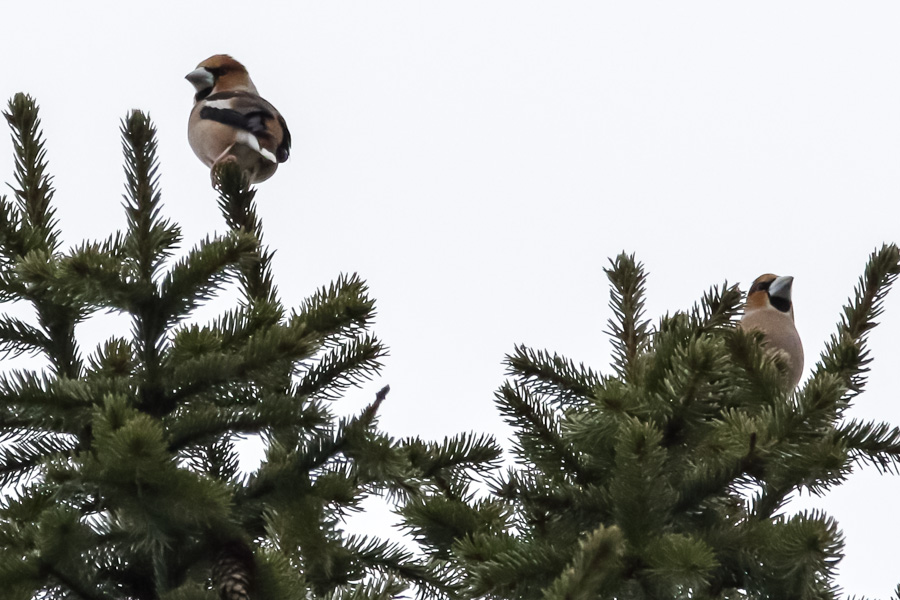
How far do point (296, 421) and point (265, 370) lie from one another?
155 millimetres

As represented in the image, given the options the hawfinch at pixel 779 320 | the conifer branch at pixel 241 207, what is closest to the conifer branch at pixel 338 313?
the conifer branch at pixel 241 207

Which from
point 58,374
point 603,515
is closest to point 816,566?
point 603,515

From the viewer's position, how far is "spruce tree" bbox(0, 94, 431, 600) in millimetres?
2359

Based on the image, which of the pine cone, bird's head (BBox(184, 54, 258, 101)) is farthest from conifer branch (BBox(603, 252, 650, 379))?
bird's head (BBox(184, 54, 258, 101))

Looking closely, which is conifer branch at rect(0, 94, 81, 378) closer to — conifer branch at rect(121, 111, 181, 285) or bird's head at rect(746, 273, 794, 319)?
conifer branch at rect(121, 111, 181, 285)

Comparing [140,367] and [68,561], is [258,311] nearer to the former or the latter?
[140,367]

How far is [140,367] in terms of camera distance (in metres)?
2.72

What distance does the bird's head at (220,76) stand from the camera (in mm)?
6707

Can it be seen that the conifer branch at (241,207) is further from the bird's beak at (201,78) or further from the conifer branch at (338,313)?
the bird's beak at (201,78)

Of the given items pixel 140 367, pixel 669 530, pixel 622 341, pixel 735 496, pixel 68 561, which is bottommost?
pixel 68 561

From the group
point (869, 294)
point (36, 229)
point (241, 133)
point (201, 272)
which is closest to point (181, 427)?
point (201, 272)

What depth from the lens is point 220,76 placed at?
22.1ft

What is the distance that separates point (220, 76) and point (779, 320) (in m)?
3.63

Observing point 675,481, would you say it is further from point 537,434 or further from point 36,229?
point 36,229
